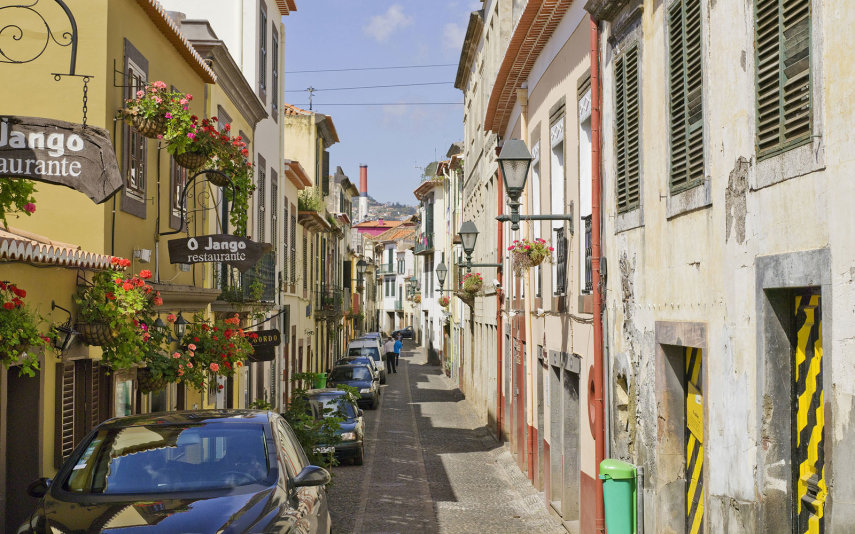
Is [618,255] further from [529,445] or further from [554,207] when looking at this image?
[529,445]

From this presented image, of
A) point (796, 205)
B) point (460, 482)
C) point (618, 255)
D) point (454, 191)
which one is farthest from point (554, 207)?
point (454, 191)

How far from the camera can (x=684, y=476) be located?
29.2 feet

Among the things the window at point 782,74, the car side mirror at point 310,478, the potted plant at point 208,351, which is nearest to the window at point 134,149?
the potted plant at point 208,351

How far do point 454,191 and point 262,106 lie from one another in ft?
79.2

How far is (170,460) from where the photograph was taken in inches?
272

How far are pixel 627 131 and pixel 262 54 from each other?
13.9 metres

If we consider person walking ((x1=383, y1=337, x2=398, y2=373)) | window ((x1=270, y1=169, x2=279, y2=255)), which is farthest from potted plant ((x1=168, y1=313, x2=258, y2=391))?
person walking ((x1=383, y1=337, x2=398, y2=373))

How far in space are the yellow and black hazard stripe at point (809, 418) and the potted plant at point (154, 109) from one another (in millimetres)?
6817

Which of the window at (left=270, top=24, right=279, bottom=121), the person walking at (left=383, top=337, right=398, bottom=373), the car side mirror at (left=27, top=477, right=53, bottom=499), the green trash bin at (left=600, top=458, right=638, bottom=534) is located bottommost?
the person walking at (left=383, top=337, right=398, bottom=373)

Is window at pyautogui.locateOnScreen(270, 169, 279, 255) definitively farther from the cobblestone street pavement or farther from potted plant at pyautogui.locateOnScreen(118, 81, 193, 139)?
potted plant at pyautogui.locateOnScreen(118, 81, 193, 139)

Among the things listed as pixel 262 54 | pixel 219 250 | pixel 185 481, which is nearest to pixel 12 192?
pixel 185 481

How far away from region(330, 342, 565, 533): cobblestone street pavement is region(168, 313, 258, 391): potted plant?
279 cm

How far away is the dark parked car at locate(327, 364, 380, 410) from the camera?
30.5 meters

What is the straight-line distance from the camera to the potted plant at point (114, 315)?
9.45 meters
